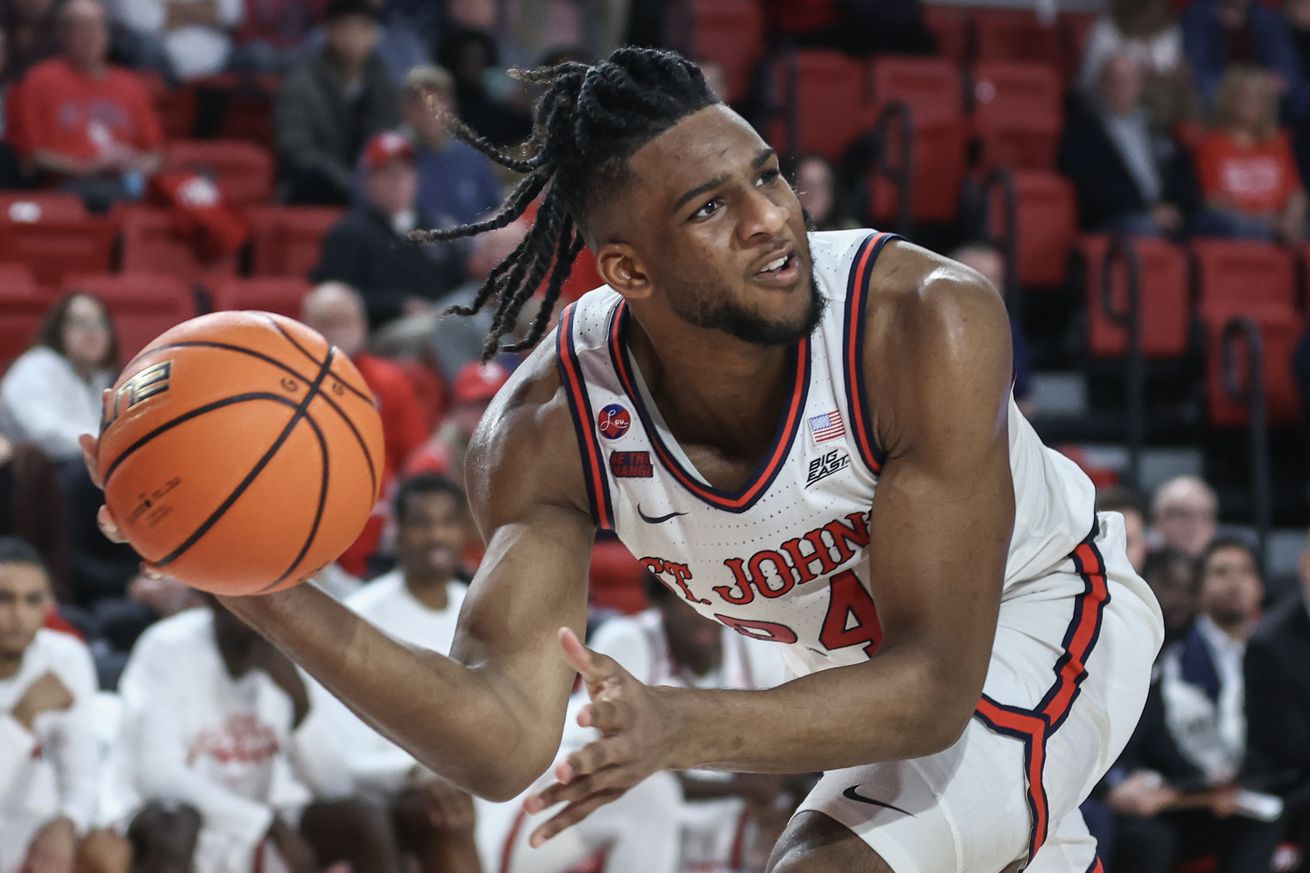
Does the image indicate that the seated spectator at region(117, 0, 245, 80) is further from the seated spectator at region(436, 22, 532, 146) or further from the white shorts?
the white shorts

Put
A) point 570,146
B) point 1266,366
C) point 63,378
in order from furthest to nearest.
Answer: point 1266,366
point 63,378
point 570,146

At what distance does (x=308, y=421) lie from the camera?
2.53 meters

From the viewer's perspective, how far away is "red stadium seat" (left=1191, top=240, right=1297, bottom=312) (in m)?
9.55

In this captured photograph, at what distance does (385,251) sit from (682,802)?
3216mm

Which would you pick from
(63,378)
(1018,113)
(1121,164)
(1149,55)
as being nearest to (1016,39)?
(1149,55)

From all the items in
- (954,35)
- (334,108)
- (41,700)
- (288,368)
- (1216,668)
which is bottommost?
(1216,668)

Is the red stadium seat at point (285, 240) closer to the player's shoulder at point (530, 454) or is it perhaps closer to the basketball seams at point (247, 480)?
the player's shoulder at point (530, 454)

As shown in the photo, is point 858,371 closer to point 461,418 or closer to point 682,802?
point 682,802

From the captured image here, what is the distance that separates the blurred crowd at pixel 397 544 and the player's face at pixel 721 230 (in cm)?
60

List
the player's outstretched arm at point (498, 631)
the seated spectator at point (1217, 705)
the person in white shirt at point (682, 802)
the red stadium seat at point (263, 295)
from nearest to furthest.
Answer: the player's outstretched arm at point (498, 631) → the person in white shirt at point (682, 802) → the seated spectator at point (1217, 705) → the red stadium seat at point (263, 295)

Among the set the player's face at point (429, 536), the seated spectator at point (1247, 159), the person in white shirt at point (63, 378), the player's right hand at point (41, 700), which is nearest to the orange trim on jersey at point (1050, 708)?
the player's face at point (429, 536)

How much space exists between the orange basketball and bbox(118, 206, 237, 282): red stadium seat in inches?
229

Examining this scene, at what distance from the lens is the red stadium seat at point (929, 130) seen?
9.96 m

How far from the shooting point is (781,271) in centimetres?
283
